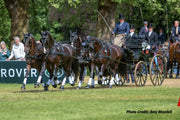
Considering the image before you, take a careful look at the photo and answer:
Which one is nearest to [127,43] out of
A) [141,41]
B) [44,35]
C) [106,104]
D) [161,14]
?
[141,41]

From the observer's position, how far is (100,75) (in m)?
18.3

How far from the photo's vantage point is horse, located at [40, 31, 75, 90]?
17375 mm

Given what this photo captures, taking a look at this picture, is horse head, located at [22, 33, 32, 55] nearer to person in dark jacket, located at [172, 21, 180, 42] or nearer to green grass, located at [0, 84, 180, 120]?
green grass, located at [0, 84, 180, 120]

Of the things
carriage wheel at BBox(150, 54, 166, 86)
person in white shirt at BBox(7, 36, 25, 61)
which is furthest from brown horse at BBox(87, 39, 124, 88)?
person in white shirt at BBox(7, 36, 25, 61)

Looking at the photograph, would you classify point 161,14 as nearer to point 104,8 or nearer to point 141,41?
point 104,8

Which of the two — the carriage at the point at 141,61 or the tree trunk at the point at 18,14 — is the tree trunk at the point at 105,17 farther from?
the carriage at the point at 141,61

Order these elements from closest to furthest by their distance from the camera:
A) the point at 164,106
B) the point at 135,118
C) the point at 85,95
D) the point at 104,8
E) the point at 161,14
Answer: the point at 135,118 → the point at 164,106 → the point at 85,95 → the point at 104,8 → the point at 161,14

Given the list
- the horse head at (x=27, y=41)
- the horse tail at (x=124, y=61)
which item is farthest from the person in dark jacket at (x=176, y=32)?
the horse head at (x=27, y=41)

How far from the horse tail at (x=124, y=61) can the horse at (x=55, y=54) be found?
215cm

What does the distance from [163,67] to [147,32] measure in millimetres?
2646

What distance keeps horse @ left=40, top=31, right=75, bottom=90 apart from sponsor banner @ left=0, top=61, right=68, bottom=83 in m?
3.84

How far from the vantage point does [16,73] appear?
22.5 meters

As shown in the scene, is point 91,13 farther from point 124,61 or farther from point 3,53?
point 124,61

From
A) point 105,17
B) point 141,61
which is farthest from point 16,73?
point 105,17
